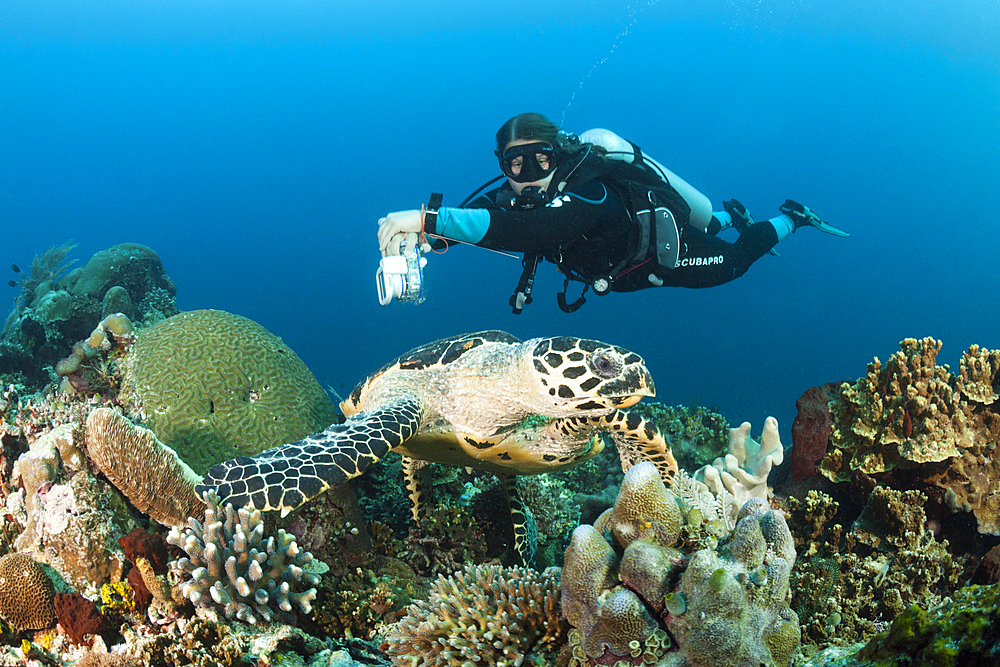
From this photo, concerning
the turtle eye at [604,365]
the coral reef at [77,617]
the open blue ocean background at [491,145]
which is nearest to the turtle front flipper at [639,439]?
the turtle eye at [604,365]

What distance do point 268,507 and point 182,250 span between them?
97.2 metres

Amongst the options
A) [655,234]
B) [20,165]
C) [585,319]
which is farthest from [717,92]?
[20,165]

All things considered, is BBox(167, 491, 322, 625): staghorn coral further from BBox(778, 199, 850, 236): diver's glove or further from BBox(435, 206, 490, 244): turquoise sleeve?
BBox(778, 199, 850, 236): diver's glove

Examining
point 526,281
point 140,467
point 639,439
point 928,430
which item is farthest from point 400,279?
point 928,430

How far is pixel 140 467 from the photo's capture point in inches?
119

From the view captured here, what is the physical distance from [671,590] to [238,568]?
221cm

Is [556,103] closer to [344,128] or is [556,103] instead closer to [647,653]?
[344,128]

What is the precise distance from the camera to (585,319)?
75062 millimetres

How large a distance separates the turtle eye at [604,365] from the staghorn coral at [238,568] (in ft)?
7.09

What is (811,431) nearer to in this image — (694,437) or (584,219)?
(584,219)

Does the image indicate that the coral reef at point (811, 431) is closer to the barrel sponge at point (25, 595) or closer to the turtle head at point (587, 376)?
the turtle head at point (587, 376)

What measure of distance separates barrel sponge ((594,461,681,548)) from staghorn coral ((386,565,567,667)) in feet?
1.73

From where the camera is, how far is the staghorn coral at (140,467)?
116 inches

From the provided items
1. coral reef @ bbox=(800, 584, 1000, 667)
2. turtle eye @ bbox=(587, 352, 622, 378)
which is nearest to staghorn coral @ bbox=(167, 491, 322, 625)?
turtle eye @ bbox=(587, 352, 622, 378)
